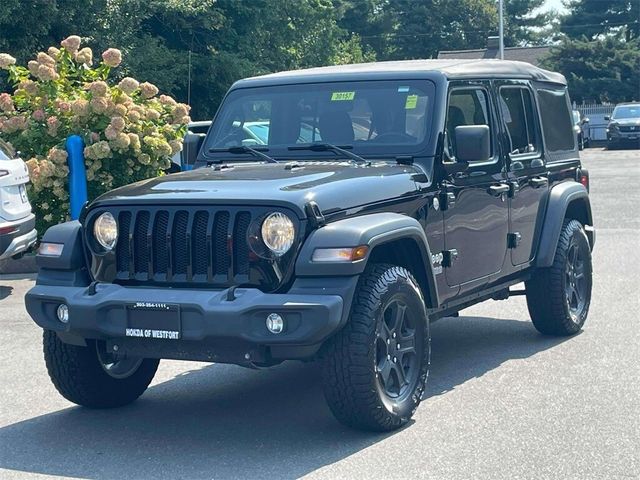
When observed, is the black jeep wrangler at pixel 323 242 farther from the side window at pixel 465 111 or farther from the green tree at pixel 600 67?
the green tree at pixel 600 67

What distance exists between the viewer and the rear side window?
9094 millimetres

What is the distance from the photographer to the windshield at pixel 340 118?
24.1ft

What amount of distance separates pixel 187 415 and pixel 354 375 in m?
1.36

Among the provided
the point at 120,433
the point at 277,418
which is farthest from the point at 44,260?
the point at 277,418

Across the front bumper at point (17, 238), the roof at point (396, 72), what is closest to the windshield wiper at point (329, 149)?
the roof at point (396, 72)

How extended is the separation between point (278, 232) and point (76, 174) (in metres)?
7.87

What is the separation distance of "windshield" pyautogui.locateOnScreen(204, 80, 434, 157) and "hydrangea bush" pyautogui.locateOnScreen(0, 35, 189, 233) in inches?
231

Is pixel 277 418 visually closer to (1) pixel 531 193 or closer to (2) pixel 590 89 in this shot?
(1) pixel 531 193

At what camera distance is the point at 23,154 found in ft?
46.1

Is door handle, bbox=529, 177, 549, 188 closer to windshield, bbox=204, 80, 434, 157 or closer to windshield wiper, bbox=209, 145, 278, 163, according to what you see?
windshield, bbox=204, 80, 434, 157

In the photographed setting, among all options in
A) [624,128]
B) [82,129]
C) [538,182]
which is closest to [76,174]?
[82,129]

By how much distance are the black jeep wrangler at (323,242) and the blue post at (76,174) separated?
5.59 metres

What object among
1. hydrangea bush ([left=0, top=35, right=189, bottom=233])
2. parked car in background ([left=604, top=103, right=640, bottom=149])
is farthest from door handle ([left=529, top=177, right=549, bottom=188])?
parked car in background ([left=604, top=103, right=640, bottom=149])

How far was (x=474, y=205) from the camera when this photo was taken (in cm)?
762
